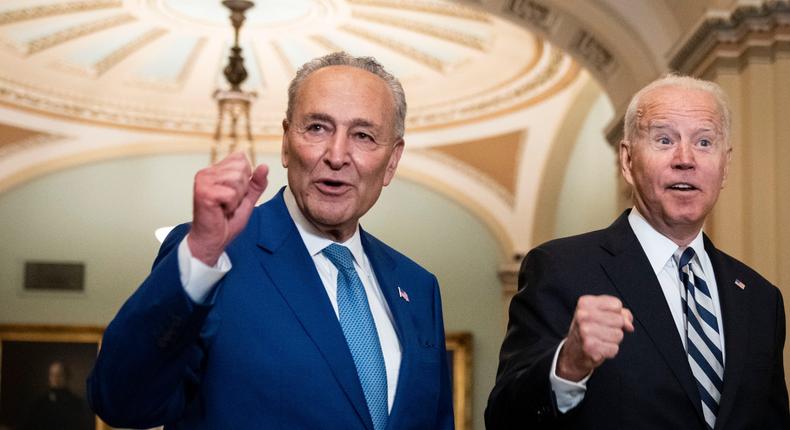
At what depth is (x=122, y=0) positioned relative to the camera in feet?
34.3

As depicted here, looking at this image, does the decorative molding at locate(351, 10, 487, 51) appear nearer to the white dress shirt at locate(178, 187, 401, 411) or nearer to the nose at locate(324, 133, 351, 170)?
the white dress shirt at locate(178, 187, 401, 411)

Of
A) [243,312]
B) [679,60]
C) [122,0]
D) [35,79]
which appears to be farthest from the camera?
[35,79]

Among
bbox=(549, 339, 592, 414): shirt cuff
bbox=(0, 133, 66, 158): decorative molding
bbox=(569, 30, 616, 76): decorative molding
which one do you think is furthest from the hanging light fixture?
bbox=(549, 339, 592, 414): shirt cuff

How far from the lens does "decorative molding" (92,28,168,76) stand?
452 inches

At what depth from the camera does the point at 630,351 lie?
263 centimetres

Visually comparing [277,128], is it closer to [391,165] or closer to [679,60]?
[679,60]

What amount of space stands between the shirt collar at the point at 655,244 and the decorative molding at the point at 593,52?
18.0 ft

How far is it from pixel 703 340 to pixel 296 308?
3.07 ft

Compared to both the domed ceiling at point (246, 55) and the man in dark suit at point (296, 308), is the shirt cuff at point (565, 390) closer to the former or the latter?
the man in dark suit at point (296, 308)

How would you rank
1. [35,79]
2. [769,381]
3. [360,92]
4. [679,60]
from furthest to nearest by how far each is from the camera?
[35,79] → [679,60] → [769,381] → [360,92]

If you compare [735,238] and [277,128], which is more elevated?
[277,128]

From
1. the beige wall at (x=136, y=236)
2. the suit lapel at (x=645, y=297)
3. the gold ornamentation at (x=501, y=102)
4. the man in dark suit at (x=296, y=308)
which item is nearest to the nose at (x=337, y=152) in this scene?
the man in dark suit at (x=296, y=308)

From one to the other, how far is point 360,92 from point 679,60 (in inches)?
180

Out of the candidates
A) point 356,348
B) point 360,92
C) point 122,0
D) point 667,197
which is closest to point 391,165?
point 360,92
